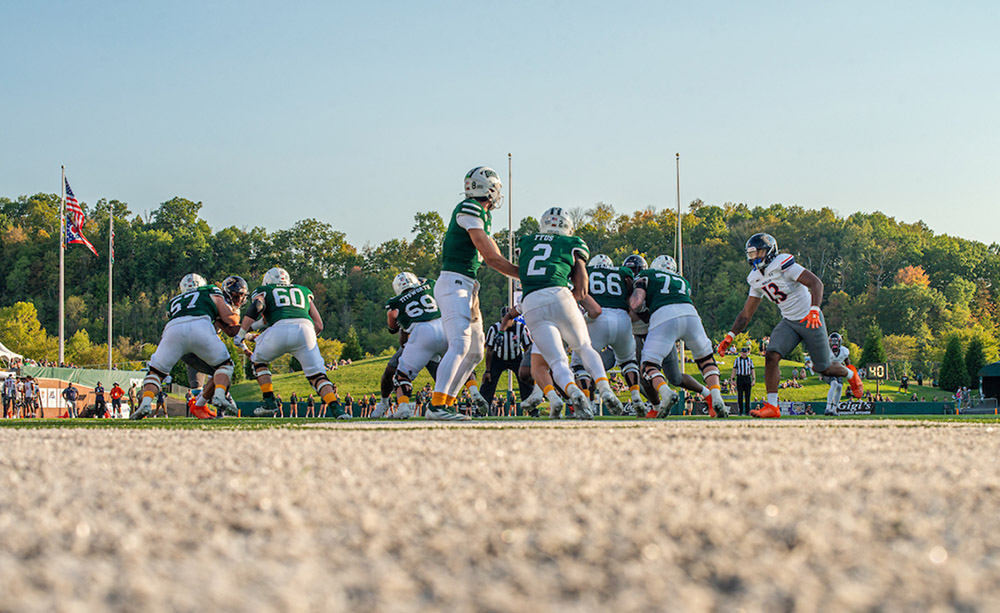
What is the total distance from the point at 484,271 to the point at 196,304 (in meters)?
80.6

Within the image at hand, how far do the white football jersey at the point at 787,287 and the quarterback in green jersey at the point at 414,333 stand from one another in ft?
13.7

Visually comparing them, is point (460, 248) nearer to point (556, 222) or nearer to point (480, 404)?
point (556, 222)

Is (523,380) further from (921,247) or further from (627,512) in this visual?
(921,247)

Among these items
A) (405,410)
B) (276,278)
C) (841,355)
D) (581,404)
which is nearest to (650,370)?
(581,404)

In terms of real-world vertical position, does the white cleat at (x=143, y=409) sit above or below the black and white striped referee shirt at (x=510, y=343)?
below

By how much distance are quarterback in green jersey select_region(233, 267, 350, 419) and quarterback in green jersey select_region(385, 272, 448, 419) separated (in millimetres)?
900

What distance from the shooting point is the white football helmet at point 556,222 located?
910 centimetres

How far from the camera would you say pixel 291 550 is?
185cm

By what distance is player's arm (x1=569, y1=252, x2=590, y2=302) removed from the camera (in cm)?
892

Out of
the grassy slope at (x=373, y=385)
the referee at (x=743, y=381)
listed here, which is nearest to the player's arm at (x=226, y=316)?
the referee at (x=743, y=381)

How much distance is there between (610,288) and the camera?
10.9 m

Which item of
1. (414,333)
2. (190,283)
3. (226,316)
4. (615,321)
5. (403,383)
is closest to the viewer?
(615,321)

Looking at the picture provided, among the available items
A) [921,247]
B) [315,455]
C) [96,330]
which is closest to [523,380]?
[315,455]

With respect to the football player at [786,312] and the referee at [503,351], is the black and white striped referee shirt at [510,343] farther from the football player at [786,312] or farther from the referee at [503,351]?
the football player at [786,312]
